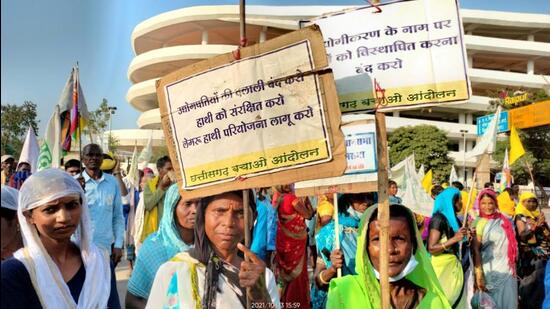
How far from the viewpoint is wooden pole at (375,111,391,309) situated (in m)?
2.00

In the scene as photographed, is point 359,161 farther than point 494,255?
No

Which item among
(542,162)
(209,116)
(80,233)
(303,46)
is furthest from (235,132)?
(542,162)

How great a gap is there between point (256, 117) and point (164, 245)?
1.01 m

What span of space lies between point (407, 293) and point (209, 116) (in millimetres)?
1073

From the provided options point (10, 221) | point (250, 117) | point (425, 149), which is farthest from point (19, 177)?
point (425, 149)

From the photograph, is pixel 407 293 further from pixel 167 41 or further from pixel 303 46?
pixel 167 41

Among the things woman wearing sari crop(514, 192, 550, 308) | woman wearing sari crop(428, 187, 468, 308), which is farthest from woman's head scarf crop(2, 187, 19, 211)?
woman wearing sari crop(514, 192, 550, 308)

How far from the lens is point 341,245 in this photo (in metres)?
3.60

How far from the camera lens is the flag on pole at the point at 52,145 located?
4.66 meters

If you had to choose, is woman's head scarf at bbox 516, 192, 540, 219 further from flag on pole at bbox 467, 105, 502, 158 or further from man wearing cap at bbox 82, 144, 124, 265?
man wearing cap at bbox 82, 144, 124, 265

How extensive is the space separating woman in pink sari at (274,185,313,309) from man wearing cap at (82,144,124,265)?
1339mm

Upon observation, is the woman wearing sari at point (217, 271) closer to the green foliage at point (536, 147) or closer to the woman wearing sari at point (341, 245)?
the woman wearing sari at point (341, 245)

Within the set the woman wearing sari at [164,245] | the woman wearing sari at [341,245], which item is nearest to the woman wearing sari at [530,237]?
the woman wearing sari at [341,245]

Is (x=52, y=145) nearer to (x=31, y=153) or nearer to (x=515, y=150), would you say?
(x=31, y=153)
